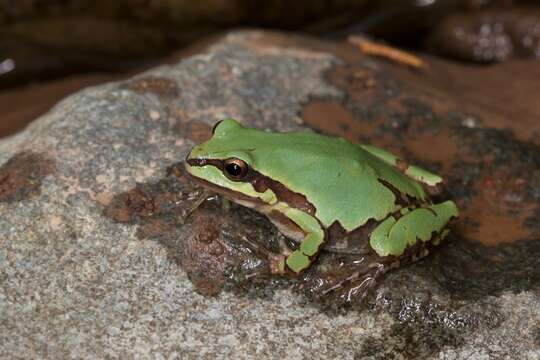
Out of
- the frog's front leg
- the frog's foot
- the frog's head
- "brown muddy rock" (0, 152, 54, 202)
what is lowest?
the frog's foot

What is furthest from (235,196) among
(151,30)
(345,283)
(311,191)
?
Answer: (151,30)

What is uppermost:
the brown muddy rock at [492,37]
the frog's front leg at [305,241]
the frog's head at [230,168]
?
the frog's head at [230,168]

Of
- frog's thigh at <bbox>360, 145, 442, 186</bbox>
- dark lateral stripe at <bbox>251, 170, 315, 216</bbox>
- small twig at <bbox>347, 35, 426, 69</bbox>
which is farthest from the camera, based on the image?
small twig at <bbox>347, 35, 426, 69</bbox>

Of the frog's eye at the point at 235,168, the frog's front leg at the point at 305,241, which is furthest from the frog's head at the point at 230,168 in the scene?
the frog's front leg at the point at 305,241

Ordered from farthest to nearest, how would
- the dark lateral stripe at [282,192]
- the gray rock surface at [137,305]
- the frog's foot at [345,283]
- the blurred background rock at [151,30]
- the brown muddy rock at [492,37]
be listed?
the brown muddy rock at [492,37] → the blurred background rock at [151,30] → the dark lateral stripe at [282,192] → the frog's foot at [345,283] → the gray rock surface at [137,305]

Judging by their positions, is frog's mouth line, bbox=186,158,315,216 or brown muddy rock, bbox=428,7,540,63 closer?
frog's mouth line, bbox=186,158,315,216

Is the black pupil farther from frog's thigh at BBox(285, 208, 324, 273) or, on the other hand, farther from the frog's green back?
frog's thigh at BBox(285, 208, 324, 273)

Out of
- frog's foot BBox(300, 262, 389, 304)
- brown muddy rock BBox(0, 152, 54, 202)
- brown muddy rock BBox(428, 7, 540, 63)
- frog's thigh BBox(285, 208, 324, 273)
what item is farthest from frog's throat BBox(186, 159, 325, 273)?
brown muddy rock BBox(428, 7, 540, 63)

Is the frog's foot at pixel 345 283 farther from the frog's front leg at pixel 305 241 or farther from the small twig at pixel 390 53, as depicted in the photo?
the small twig at pixel 390 53
